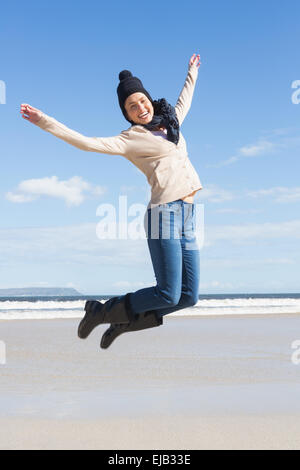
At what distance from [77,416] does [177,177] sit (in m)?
2.62

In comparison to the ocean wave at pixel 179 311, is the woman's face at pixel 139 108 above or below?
above

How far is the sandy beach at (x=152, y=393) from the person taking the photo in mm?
4410

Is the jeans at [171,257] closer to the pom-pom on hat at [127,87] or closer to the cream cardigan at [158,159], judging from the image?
the cream cardigan at [158,159]

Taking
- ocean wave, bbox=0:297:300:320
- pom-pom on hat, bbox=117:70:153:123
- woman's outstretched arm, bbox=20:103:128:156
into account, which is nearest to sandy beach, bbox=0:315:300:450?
woman's outstretched arm, bbox=20:103:128:156

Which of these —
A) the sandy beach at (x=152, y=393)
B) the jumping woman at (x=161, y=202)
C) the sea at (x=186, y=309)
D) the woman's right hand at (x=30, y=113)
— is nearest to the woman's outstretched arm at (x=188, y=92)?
the jumping woman at (x=161, y=202)

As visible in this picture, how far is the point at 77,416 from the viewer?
197 inches

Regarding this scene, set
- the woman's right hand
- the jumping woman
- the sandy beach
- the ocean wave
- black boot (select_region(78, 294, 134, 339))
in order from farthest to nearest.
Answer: the ocean wave, the sandy beach, black boot (select_region(78, 294, 134, 339)), the jumping woman, the woman's right hand

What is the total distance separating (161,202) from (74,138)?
29.2 inches

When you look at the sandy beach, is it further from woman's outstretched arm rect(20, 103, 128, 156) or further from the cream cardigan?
woman's outstretched arm rect(20, 103, 128, 156)

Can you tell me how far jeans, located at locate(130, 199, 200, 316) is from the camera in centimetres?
360

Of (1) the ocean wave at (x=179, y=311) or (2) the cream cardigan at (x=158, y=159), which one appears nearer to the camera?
(2) the cream cardigan at (x=158, y=159)

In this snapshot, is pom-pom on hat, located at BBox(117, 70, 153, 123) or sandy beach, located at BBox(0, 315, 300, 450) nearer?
pom-pom on hat, located at BBox(117, 70, 153, 123)

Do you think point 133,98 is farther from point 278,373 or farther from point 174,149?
point 278,373
